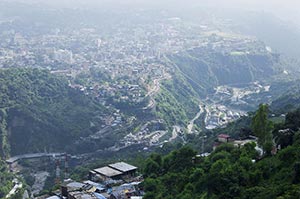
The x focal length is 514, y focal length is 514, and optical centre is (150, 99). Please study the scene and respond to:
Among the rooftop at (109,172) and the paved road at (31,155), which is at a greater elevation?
the rooftop at (109,172)

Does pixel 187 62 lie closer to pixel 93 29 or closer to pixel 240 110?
pixel 240 110

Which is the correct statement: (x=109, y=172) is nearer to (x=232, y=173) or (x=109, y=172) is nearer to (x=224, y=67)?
(x=232, y=173)

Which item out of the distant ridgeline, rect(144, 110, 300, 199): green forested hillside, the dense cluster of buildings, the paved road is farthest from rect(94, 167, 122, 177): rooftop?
the distant ridgeline

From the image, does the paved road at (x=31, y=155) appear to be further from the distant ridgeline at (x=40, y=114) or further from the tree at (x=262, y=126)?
the tree at (x=262, y=126)

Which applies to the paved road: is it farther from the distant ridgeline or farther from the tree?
the tree

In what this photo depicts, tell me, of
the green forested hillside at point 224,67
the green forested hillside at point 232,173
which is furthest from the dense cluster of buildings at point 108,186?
the green forested hillside at point 224,67

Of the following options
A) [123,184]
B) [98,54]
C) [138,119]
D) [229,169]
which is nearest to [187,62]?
[98,54]
